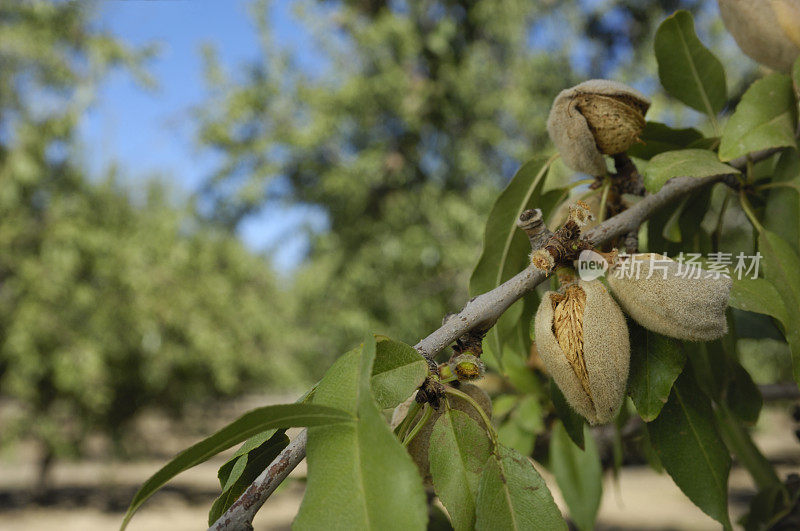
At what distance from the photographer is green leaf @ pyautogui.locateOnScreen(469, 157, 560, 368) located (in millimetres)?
696

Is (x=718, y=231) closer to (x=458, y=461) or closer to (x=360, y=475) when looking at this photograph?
(x=458, y=461)

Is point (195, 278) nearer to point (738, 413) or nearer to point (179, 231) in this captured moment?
point (179, 231)

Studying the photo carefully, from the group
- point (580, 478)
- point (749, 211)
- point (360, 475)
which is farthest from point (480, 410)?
point (580, 478)

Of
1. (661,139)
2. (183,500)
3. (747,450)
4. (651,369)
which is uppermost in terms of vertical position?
(183,500)

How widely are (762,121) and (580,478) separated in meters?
0.68

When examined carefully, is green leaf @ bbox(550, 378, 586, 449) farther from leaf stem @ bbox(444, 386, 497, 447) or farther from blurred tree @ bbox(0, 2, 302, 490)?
blurred tree @ bbox(0, 2, 302, 490)

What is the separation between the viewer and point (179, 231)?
8.13 m

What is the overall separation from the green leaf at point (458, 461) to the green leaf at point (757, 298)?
0.27 metres

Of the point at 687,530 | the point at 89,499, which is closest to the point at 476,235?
the point at 687,530

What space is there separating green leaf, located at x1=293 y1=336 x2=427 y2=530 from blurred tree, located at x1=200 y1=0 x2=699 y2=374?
4.82 m

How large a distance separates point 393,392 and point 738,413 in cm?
53

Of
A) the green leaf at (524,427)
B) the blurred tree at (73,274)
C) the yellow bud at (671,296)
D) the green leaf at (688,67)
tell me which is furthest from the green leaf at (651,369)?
the blurred tree at (73,274)

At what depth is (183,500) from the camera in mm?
9086

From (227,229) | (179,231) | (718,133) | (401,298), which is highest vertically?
(179,231)
